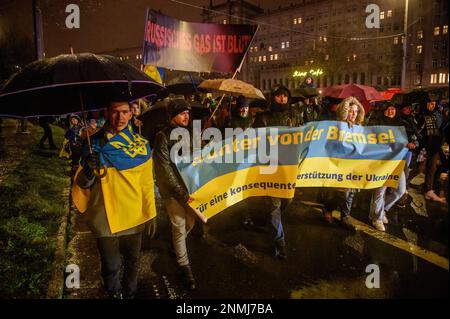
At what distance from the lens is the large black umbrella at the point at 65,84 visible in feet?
9.16

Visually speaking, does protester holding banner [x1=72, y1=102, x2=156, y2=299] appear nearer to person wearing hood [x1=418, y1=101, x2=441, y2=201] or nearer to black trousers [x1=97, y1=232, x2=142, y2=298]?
black trousers [x1=97, y1=232, x2=142, y2=298]

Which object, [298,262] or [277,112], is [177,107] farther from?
[298,262]

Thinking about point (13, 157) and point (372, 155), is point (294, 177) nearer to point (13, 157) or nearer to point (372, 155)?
point (372, 155)

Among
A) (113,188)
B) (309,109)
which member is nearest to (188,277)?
(113,188)

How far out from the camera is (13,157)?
10.6 meters

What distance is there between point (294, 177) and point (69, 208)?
14.9ft

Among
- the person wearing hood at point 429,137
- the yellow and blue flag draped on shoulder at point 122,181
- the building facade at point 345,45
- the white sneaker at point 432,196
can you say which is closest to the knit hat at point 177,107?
the yellow and blue flag draped on shoulder at point 122,181

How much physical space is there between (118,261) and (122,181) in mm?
790

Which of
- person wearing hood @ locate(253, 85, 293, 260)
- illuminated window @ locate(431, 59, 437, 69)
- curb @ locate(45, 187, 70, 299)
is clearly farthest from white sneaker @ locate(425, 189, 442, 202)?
illuminated window @ locate(431, 59, 437, 69)

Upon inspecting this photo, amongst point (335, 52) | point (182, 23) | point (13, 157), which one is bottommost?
point (13, 157)

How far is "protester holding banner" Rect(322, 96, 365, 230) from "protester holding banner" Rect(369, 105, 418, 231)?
39 cm

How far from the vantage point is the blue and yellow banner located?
420 centimetres

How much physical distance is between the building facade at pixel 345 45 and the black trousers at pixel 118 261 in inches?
2247
